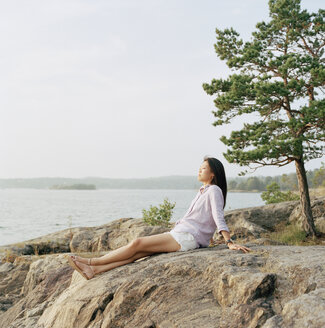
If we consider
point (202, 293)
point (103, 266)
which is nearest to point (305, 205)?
point (103, 266)

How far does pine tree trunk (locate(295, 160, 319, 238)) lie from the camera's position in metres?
12.6

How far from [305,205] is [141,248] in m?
9.52

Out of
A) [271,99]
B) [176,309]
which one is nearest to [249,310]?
[176,309]

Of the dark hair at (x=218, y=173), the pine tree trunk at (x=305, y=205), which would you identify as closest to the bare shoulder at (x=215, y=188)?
the dark hair at (x=218, y=173)

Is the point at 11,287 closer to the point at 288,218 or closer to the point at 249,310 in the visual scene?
the point at 249,310

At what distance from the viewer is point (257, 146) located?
1188 cm

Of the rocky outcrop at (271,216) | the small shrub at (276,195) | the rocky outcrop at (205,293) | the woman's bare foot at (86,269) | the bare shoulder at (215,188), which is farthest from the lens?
the small shrub at (276,195)

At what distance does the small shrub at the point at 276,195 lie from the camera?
18672 millimetres

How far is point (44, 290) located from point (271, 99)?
8988 mm

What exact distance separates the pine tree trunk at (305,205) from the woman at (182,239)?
879 centimetres

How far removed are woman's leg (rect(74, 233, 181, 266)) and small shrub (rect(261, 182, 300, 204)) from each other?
14.8 metres

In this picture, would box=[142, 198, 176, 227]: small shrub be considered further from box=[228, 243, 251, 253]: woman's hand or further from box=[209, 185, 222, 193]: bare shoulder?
box=[228, 243, 251, 253]: woman's hand

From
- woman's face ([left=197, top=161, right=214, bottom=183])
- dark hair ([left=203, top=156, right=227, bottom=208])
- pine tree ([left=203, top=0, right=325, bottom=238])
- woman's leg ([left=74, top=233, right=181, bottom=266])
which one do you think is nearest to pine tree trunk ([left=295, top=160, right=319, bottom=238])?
pine tree ([left=203, top=0, right=325, bottom=238])

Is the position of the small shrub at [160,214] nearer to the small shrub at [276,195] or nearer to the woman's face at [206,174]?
the small shrub at [276,195]
